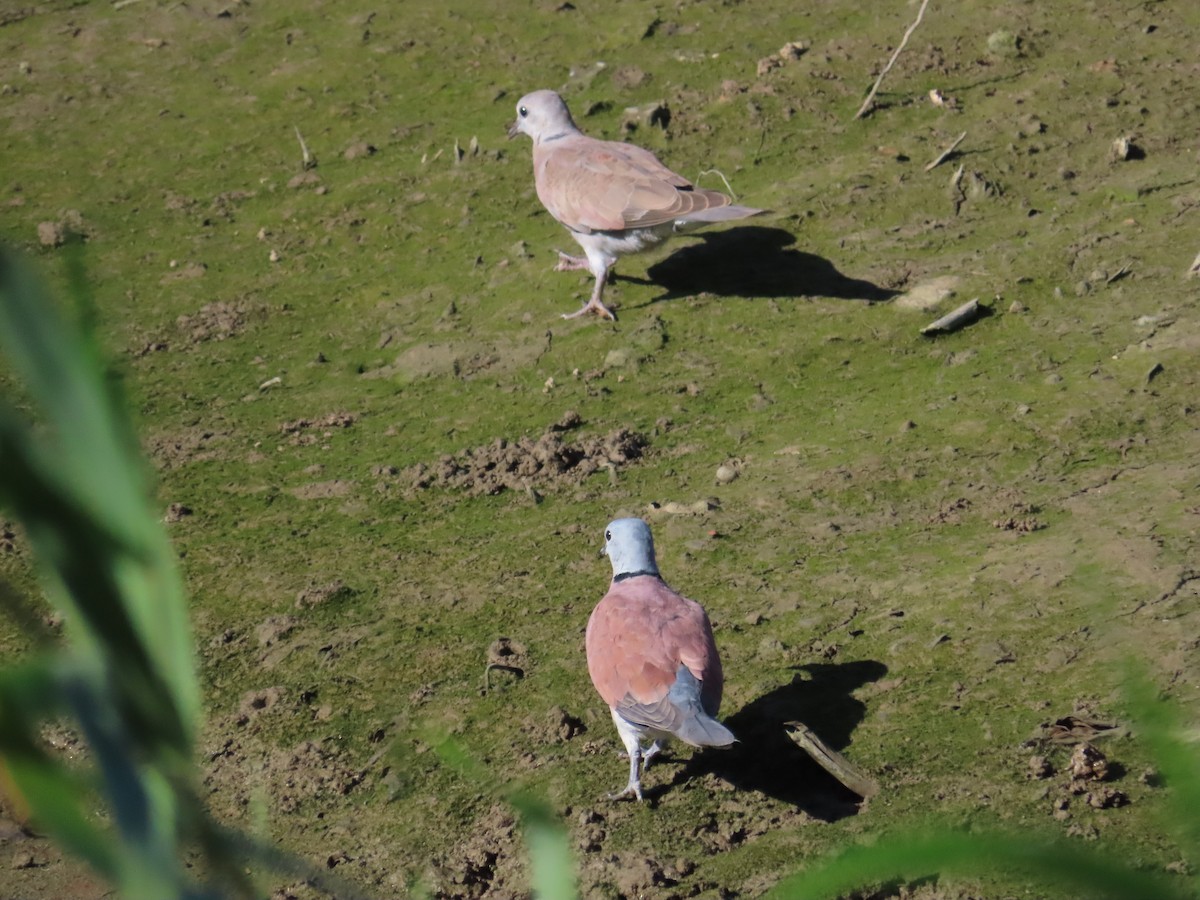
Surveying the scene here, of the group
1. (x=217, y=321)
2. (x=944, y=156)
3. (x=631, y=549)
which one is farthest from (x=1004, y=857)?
(x=944, y=156)

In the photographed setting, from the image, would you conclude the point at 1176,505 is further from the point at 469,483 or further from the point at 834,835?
the point at 469,483

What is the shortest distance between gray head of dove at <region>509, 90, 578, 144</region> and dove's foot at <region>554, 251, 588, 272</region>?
70 cm

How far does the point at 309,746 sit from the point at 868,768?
5.28 ft

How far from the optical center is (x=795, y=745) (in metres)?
3.62

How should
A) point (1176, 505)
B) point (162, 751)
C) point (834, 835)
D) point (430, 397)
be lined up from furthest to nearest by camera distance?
point (430, 397) → point (1176, 505) → point (834, 835) → point (162, 751)

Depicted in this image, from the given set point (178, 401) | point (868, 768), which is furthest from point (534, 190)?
point (868, 768)

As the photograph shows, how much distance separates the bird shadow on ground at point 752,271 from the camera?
6.24m

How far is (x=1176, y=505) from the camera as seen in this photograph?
431cm

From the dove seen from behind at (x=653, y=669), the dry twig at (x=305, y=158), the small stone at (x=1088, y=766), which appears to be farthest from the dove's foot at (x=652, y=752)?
the dry twig at (x=305, y=158)

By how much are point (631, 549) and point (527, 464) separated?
115 cm

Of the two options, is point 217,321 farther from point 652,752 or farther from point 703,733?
point 703,733

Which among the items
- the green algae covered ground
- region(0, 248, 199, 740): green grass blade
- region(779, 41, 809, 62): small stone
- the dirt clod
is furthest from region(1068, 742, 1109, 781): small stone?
region(779, 41, 809, 62): small stone

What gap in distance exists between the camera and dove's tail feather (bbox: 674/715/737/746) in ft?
10.7

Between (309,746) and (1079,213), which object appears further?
(1079,213)
